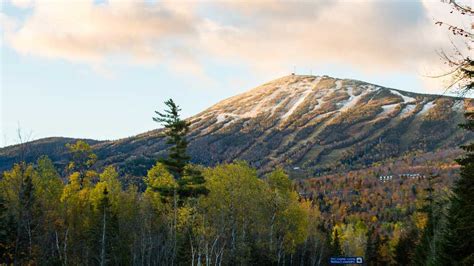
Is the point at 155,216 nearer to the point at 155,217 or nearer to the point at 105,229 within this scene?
the point at 155,217

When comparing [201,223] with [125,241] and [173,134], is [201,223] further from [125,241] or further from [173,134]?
[125,241]

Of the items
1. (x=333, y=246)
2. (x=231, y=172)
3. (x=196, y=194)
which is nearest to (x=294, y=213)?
(x=231, y=172)

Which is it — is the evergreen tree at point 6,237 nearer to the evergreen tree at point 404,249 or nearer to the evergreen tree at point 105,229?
the evergreen tree at point 105,229

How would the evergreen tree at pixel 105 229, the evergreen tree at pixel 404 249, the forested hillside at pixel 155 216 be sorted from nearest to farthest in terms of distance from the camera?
the forested hillside at pixel 155 216
the evergreen tree at pixel 105 229
the evergreen tree at pixel 404 249

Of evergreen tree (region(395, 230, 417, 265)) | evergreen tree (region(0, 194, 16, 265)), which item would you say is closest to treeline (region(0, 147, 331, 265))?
evergreen tree (region(0, 194, 16, 265))

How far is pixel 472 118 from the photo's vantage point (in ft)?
74.2

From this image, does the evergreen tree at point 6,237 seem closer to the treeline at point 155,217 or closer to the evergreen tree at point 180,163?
the treeline at point 155,217

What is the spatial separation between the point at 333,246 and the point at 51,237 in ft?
181

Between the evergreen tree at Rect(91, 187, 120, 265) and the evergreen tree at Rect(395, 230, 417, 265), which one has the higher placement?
the evergreen tree at Rect(91, 187, 120, 265)

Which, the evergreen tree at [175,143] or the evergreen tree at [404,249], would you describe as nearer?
the evergreen tree at [175,143]

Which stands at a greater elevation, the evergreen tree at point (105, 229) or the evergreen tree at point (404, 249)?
the evergreen tree at point (105, 229)

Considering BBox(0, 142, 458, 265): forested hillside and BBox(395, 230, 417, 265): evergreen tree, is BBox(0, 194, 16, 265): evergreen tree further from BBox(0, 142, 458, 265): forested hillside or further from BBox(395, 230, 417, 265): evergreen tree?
BBox(395, 230, 417, 265): evergreen tree

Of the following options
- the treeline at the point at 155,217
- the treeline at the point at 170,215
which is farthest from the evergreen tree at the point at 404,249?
the treeline at the point at 155,217

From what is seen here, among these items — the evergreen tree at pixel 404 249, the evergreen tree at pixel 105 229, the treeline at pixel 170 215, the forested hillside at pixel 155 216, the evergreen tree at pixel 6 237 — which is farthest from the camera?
the evergreen tree at pixel 404 249
